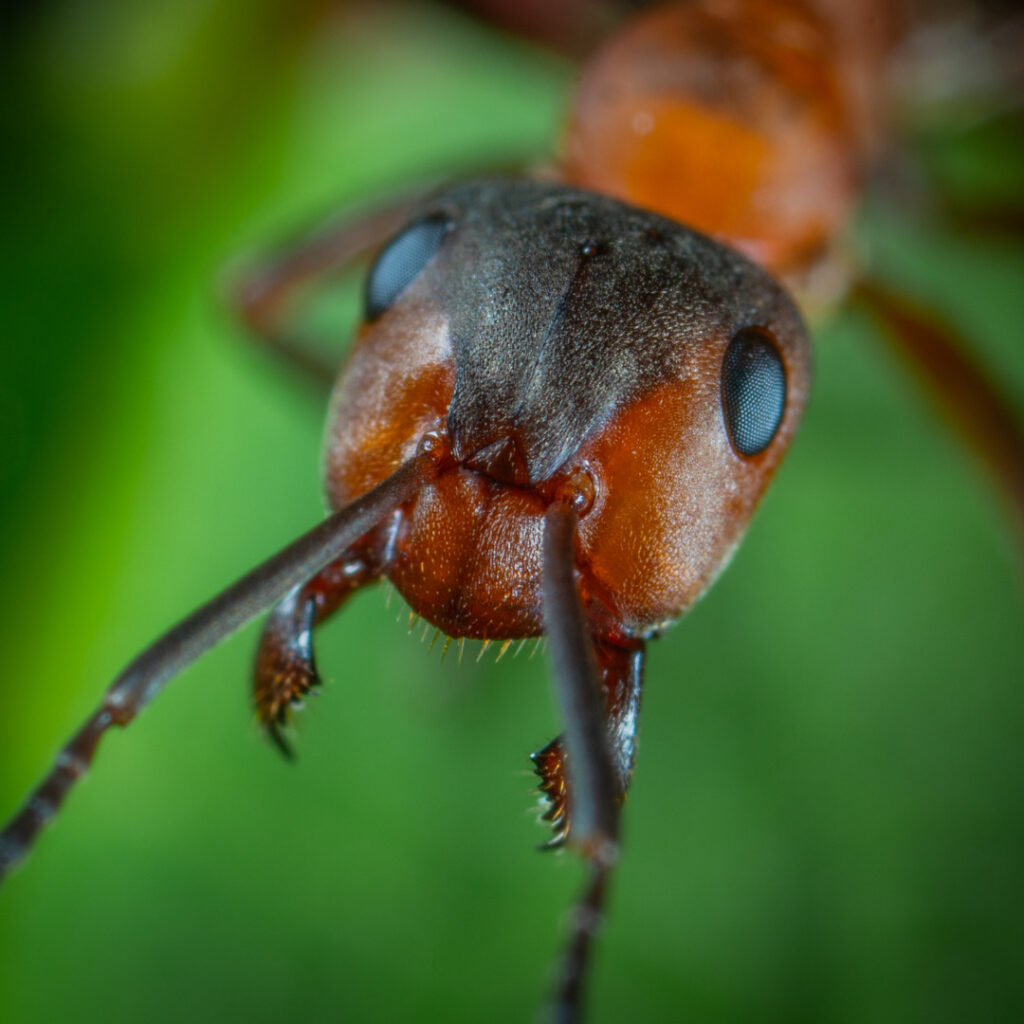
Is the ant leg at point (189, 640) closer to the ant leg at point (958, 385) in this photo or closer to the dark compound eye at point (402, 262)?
the dark compound eye at point (402, 262)

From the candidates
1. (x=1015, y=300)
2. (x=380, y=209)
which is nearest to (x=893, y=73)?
(x=1015, y=300)

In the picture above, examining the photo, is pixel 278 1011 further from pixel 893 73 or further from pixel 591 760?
pixel 893 73

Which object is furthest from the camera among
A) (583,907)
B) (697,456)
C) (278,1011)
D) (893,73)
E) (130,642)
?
(893,73)

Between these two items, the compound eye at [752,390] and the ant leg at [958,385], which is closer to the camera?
the compound eye at [752,390]

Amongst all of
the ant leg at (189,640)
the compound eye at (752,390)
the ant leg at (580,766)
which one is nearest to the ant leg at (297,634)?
the ant leg at (189,640)

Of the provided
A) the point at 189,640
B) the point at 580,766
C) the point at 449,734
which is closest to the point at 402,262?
the point at 189,640

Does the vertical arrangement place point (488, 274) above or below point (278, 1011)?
above

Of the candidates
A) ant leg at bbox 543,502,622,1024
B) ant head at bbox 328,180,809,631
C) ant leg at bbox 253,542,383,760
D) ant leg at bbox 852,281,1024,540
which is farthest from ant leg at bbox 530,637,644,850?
ant leg at bbox 852,281,1024,540
